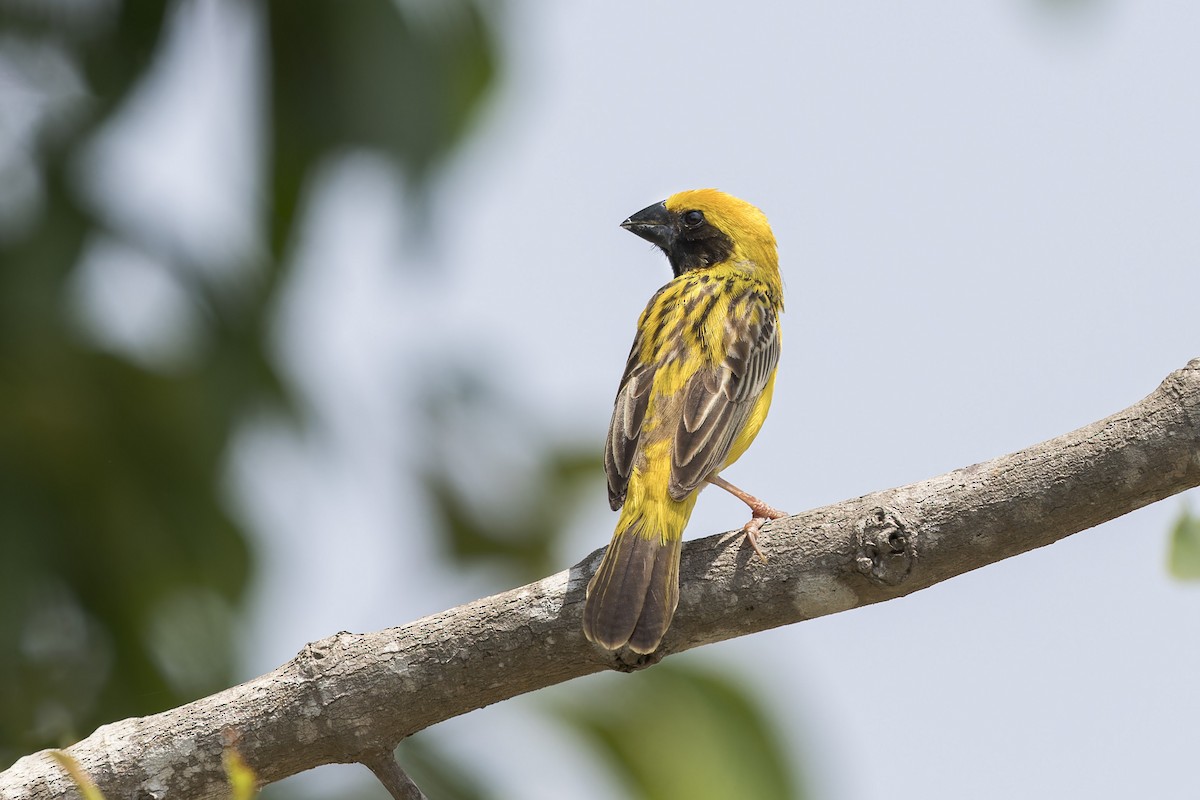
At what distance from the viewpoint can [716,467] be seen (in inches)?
197

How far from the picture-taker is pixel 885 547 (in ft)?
12.0

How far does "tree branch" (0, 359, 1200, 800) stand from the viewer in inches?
144

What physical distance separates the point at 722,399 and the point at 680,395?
0.49ft

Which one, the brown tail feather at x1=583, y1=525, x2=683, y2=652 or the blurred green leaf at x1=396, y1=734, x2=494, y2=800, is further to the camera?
the blurred green leaf at x1=396, y1=734, x2=494, y2=800

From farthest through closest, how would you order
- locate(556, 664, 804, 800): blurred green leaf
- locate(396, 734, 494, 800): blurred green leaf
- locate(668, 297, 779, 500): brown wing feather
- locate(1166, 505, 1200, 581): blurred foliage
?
1. locate(396, 734, 494, 800): blurred green leaf
2. locate(556, 664, 804, 800): blurred green leaf
3. locate(668, 297, 779, 500): brown wing feather
4. locate(1166, 505, 1200, 581): blurred foliage

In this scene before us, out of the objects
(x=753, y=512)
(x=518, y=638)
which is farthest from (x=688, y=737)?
(x=518, y=638)

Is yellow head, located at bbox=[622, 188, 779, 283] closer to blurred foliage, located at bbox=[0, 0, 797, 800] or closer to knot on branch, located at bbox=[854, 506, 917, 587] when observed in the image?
blurred foliage, located at bbox=[0, 0, 797, 800]

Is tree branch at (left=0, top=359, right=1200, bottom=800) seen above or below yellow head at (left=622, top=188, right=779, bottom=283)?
below

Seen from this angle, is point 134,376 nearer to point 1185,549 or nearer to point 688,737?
point 688,737

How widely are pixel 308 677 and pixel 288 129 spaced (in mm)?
2829

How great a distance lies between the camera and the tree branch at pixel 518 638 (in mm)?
3656

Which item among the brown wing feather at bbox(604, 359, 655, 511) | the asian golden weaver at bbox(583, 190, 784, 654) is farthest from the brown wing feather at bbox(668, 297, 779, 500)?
the brown wing feather at bbox(604, 359, 655, 511)

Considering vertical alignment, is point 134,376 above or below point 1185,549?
above

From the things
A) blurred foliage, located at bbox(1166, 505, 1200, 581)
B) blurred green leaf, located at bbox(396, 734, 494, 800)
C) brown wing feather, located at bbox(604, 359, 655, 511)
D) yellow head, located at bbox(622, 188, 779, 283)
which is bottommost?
blurred foliage, located at bbox(1166, 505, 1200, 581)
